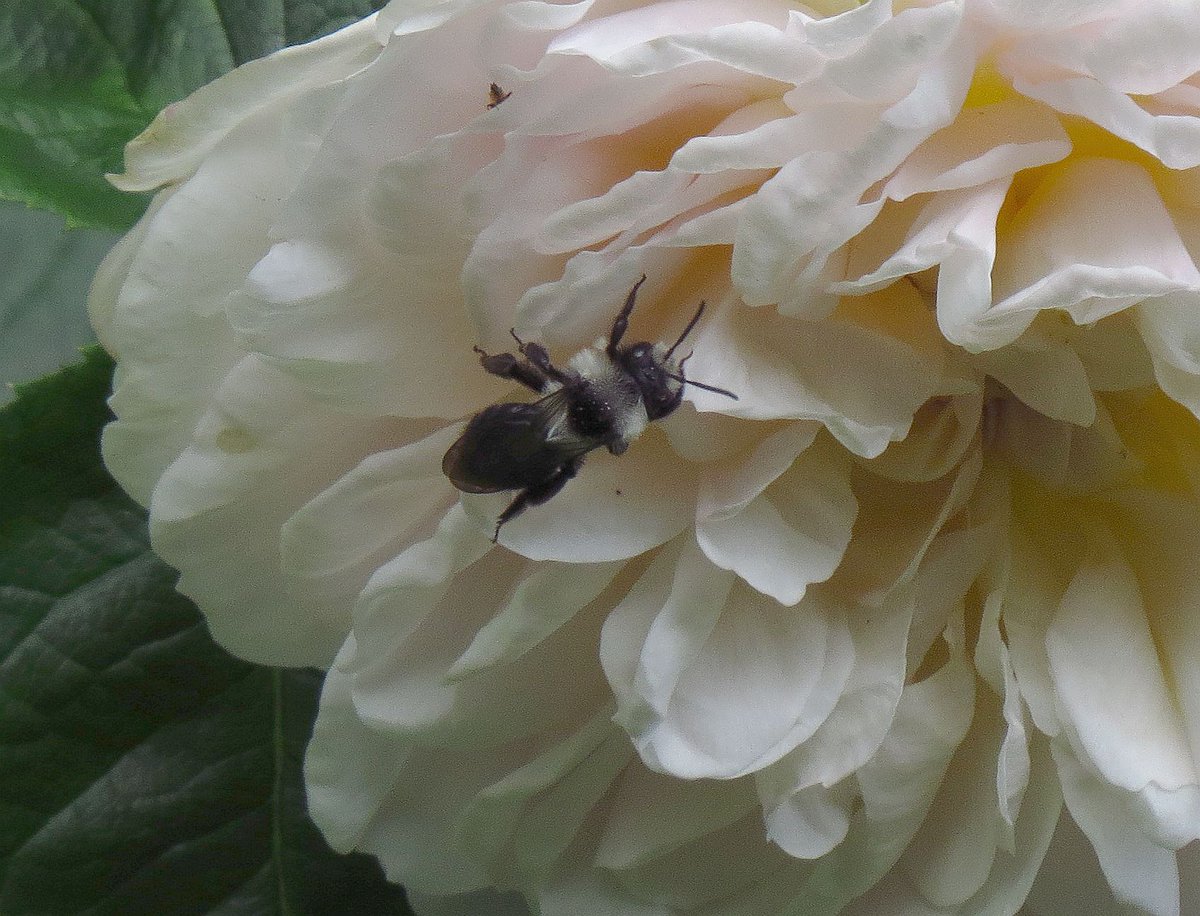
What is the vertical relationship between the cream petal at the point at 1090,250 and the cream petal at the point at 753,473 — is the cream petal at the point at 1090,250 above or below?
above

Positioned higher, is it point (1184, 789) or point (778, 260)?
point (778, 260)

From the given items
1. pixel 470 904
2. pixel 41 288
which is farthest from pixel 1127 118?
pixel 41 288

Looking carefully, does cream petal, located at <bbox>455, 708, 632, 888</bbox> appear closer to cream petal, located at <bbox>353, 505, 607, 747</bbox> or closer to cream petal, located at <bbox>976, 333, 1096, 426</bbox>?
cream petal, located at <bbox>353, 505, 607, 747</bbox>

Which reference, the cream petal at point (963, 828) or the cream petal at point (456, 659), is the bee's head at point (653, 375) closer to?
the cream petal at point (456, 659)

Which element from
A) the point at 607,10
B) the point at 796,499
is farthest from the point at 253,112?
the point at 796,499

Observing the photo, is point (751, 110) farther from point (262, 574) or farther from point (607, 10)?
point (262, 574)

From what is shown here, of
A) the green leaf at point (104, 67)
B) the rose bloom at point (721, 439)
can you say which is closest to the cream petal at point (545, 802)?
the rose bloom at point (721, 439)
